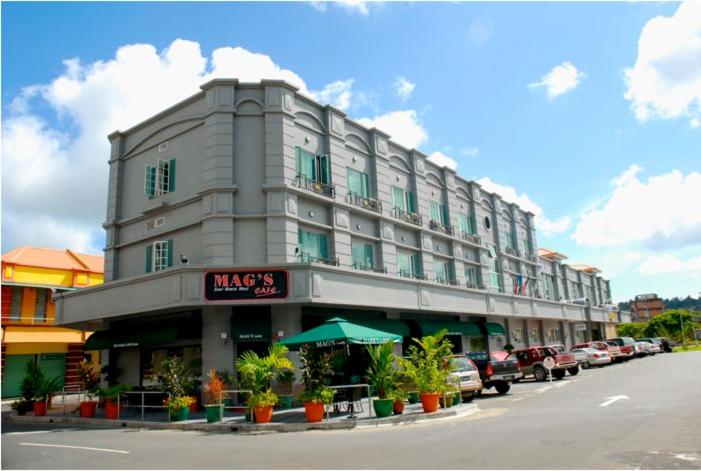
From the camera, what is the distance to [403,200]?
1194 inches

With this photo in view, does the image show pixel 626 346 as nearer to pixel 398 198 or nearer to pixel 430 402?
pixel 398 198

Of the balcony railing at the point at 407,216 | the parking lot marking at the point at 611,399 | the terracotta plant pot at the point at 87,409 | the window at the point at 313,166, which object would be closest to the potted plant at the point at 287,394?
the terracotta plant pot at the point at 87,409

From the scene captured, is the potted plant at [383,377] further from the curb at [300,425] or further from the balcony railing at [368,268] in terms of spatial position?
the balcony railing at [368,268]

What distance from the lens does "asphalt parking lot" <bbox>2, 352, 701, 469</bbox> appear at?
869 cm

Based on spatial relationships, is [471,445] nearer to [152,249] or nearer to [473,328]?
[152,249]

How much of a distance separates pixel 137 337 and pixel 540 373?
19603 mm

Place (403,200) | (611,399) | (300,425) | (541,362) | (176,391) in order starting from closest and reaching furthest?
(300,425), (611,399), (176,391), (541,362), (403,200)

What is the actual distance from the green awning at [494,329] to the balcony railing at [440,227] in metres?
6.85

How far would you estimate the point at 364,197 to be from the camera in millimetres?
27141

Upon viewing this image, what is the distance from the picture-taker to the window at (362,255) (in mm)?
25891

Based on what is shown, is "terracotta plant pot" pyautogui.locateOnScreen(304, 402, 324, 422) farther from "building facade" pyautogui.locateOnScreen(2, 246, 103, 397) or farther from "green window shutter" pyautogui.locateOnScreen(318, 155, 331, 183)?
"building facade" pyautogui.locateOnScreen(2, 246, 103, 397)

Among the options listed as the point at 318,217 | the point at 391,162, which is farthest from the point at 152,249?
the point at 391,162

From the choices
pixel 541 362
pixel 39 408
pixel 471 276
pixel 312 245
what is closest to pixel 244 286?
pixel 312 245

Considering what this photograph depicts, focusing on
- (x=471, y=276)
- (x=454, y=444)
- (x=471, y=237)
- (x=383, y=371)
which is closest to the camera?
(x=454, y=444)
